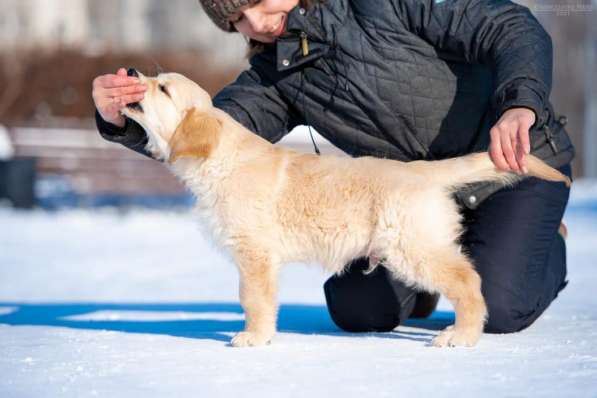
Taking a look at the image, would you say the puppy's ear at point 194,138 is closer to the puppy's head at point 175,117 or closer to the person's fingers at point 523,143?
the puppy's head at point 175,117

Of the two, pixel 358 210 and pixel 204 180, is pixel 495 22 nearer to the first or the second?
pixel 358 210

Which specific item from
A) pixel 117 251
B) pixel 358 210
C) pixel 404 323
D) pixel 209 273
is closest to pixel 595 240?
pixel 209 273

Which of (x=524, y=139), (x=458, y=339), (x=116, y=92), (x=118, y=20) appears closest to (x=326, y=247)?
(x=458, y=339)

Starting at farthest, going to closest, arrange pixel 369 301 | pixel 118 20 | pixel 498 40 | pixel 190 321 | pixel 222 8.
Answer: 1. pixel 118 20
2. pixel 190 321
3. pixel 369 301
4. pixel 222 8
5. pixel 498 40

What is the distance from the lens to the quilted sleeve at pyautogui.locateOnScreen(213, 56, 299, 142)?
157 inches

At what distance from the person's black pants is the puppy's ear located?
998 mm

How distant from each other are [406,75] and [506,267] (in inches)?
34.9

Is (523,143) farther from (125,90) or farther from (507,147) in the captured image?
(125,90)

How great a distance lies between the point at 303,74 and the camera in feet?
12.9

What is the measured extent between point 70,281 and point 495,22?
12.6 ft

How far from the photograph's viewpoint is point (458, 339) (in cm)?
314

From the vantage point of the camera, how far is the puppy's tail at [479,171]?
3184 mm

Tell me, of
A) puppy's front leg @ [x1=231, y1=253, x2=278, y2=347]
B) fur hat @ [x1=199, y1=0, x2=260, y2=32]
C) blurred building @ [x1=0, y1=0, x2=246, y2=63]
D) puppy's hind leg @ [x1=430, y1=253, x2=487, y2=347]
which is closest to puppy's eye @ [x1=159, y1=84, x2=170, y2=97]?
fur hat @ [x1=199, y1=0, x2=260, y2=32]

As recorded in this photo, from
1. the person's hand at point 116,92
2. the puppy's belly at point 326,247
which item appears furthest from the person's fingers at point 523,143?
the person's hand at point 116,92
